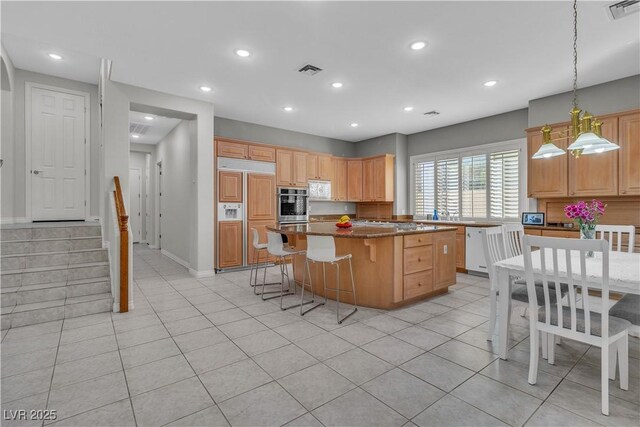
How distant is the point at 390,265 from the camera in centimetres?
348

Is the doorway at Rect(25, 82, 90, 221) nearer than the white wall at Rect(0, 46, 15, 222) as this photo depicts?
No

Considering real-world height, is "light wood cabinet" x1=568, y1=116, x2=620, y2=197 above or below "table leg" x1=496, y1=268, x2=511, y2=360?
above

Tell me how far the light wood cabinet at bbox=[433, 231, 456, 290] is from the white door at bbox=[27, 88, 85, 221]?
5615mm

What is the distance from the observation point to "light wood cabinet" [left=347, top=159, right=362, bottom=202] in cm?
741

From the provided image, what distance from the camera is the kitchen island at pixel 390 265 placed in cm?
349

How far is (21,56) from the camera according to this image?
13.5 ft

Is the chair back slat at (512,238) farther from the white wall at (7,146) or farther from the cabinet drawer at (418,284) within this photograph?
the white wall at (7,146)

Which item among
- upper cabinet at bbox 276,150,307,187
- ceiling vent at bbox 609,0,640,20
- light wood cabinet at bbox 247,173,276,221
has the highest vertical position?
ceiling vent at bbox 609,0,640,20

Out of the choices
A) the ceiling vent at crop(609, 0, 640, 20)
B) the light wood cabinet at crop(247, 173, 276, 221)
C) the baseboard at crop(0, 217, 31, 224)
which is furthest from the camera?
the light wood cabinet at crop(247, 173, 276, 221)

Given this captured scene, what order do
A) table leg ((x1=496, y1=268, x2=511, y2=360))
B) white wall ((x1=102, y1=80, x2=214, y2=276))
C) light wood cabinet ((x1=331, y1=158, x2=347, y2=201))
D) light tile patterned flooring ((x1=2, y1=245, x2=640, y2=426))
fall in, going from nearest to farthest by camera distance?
1. light tile patterned flooring ((x1=2, y1=245, x2=640, y2=426))
2. table leg ((x1=496, y1=268, x2=511, y2=360))
3. white wall ((x1=102, y1=80, x2=214, y2=276))
4. light wood cabinet ((x1=331, y1=158, x2=347, y2=201))

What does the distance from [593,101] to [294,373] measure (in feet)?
17.6

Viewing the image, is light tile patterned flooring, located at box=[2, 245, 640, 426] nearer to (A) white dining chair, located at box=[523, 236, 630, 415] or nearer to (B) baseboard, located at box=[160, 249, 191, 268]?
(A) white dining chair, located at box=[523, 236, 630, 415]

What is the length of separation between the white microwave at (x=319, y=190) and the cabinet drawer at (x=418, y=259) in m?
3.32

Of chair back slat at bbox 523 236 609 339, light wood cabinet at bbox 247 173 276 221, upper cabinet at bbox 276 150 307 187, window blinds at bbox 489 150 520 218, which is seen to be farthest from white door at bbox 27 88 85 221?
window blinds at bbox 489 150 520 218
